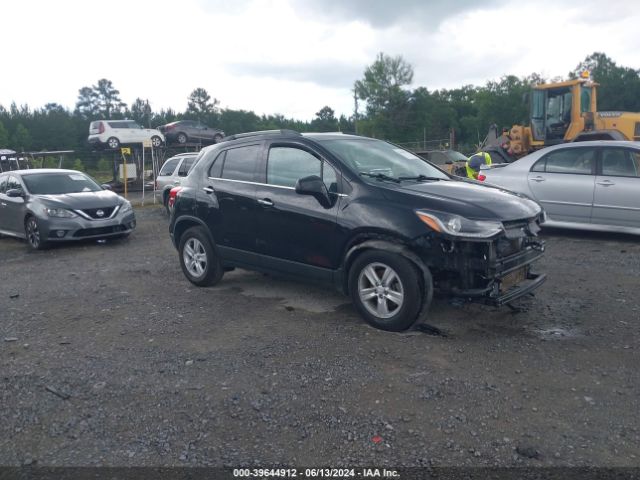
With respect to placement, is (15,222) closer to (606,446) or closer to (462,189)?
(462,189)

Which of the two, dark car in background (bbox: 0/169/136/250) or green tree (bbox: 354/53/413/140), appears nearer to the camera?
dark car in background (bbox: 0/169/136/250)

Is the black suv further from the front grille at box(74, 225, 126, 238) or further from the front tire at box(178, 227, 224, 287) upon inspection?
the front grille at box(74, 225, 126, 238)

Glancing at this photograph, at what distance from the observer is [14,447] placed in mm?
3354

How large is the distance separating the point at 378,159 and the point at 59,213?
697 centimetres

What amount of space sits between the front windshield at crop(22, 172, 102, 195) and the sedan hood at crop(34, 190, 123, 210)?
305 mm

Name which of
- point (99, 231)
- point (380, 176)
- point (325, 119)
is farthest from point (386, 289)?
point (325, 119)

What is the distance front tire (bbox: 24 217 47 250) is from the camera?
34.4 feet

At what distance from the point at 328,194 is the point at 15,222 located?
27.5 feet

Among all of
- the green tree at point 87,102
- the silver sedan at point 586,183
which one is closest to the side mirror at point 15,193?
the silver sedan at point 586,183

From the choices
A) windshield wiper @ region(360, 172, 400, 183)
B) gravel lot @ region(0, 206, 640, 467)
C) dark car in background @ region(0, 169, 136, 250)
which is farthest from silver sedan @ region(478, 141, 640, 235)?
dark car in background @ region(0, 169, 136, 250)

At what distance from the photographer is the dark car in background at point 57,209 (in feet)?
34.1

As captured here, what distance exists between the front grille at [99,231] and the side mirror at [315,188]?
254 inches

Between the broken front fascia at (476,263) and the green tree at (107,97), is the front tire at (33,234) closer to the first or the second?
the broken front fascia at (476,263)

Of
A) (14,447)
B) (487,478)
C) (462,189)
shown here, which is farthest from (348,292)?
(14,447)
